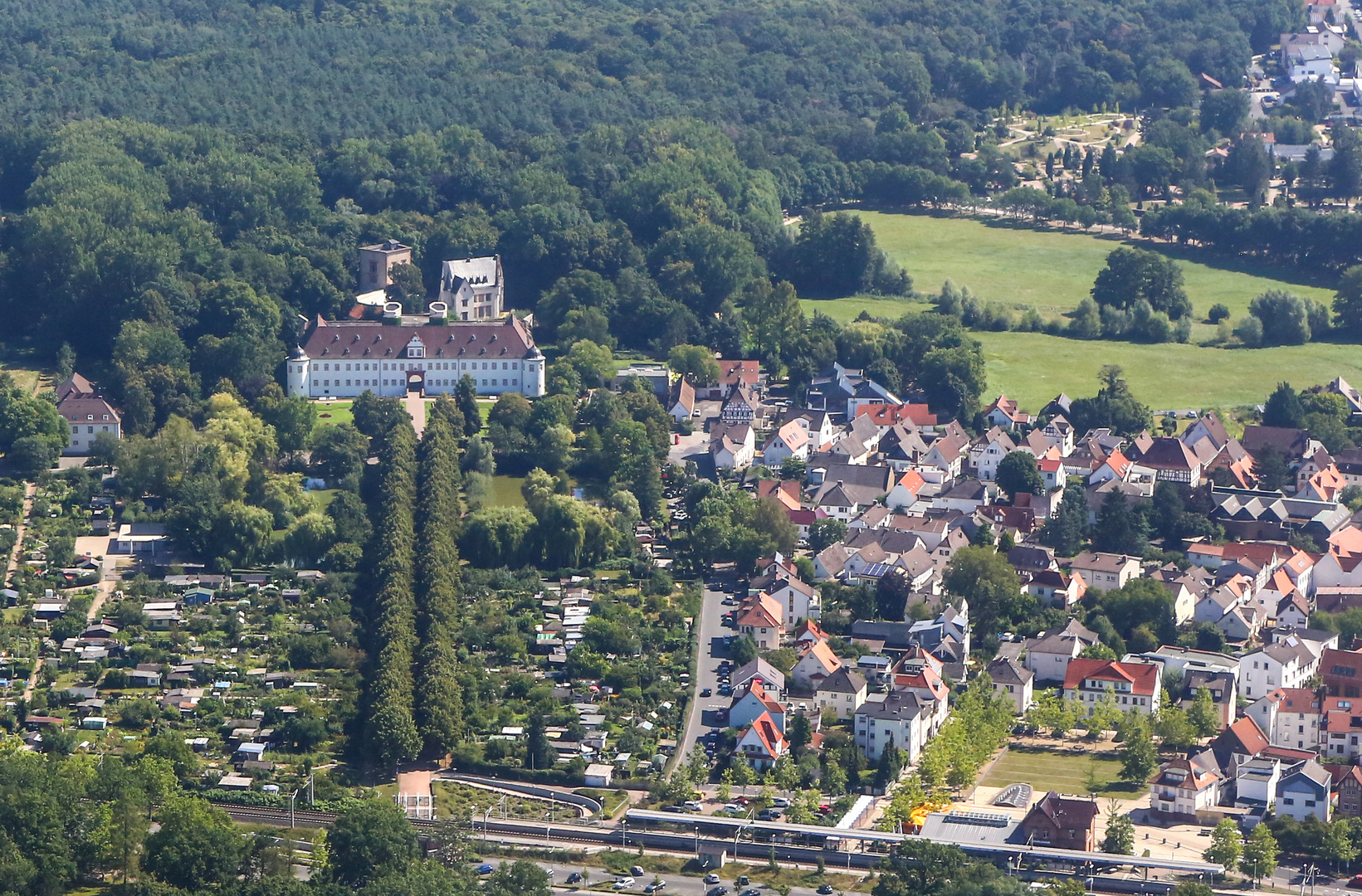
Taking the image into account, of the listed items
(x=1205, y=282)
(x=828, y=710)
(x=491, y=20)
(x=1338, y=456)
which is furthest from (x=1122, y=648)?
(x=491, y=20)

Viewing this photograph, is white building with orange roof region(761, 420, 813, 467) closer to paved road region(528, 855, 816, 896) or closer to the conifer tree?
the conifer tree

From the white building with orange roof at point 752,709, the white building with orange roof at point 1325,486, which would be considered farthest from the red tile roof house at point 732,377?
the white building with orange roof at point 752,709

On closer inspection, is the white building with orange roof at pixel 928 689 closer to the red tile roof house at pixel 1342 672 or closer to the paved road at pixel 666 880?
the paved road at pixel 666 880

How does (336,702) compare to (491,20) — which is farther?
(491,20)

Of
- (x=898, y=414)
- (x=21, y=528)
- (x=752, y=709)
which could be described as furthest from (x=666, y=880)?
(x=898, y=414)

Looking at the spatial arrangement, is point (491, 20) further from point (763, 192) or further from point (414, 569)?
point (414, 569)
